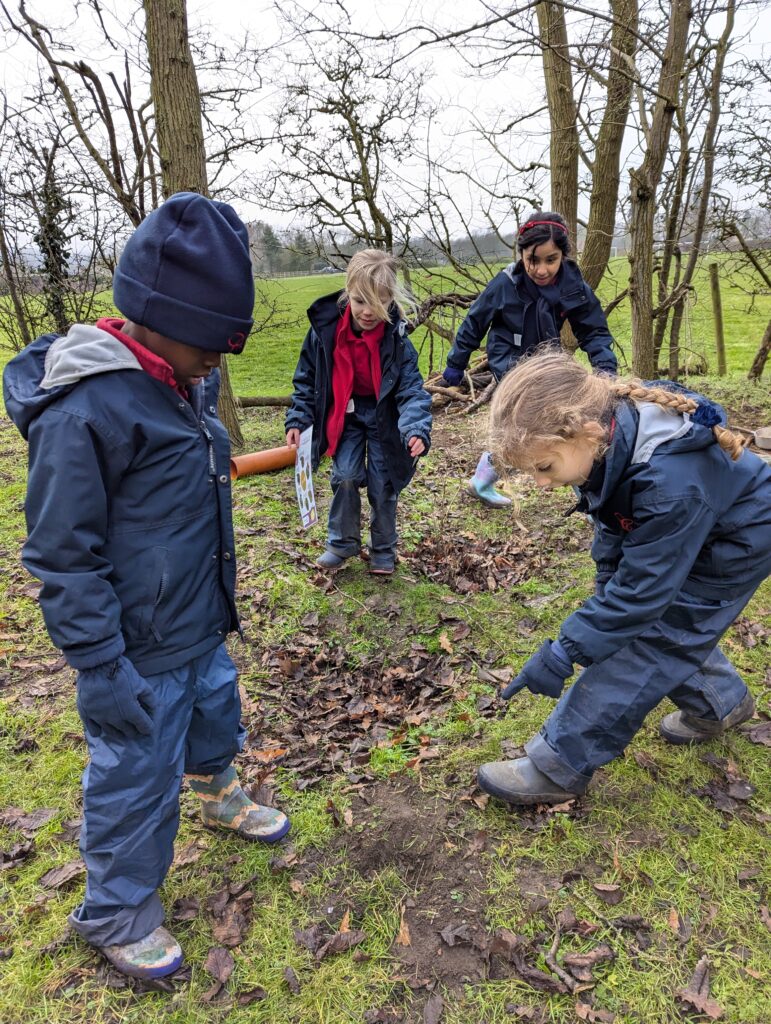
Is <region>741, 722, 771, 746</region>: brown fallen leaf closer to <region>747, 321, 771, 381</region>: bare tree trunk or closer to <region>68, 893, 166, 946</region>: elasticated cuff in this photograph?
<region>68, 893, 166, 946</region>: elasticated cuff

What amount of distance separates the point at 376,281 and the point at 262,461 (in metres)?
3.38

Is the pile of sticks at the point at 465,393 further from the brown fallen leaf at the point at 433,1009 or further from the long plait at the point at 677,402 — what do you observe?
the brown fallen leaf at the point at 433,1009

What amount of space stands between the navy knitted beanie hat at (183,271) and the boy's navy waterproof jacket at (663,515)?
4.19ft

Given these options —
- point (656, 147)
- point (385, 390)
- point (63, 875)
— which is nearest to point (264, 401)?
point (656, 147)

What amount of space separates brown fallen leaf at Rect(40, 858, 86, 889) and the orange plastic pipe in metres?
4.17

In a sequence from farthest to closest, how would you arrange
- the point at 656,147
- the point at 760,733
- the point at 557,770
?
the point at 656,147 < the point at 760,733 < the point at 557,770

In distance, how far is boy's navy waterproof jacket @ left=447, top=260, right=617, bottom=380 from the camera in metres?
4.47

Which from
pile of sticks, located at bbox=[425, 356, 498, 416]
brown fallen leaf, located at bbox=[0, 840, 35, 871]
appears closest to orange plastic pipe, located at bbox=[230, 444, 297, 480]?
pile of sticks, located at bbox=[425, 356, 498, 416]

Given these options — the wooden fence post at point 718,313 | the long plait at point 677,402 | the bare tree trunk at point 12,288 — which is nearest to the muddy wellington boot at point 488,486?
the long plait at point 677,402

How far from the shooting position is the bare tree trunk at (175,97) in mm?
5422

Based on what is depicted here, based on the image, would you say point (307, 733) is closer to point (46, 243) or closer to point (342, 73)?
point (46, 243)

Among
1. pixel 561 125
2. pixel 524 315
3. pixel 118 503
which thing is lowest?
pixel 118 503

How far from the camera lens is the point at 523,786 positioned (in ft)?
8.38

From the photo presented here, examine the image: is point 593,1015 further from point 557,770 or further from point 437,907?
point 557,770
